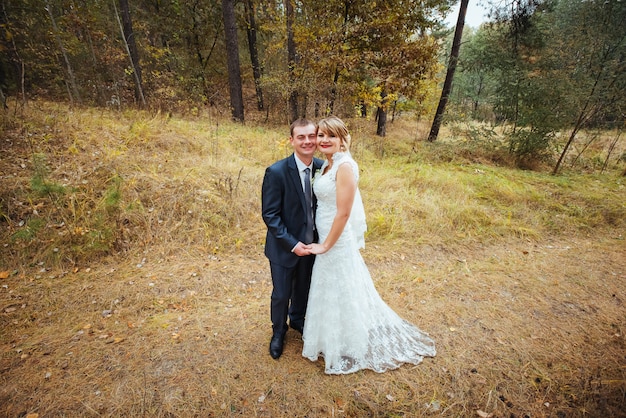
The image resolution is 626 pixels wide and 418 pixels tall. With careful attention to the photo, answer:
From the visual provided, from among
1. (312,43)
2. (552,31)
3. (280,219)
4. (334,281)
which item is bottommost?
(334,281)

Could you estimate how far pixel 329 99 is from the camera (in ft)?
26.7

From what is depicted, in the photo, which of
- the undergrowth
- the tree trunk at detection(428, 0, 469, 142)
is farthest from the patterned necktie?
the tree trunk at detection(428, 0, 469, 142)

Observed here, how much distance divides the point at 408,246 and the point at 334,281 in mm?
2891

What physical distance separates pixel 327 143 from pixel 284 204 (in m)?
0.65

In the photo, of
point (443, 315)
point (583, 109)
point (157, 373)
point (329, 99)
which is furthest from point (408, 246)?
point (583, 109)

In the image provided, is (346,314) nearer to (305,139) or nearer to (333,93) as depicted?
(305,139)

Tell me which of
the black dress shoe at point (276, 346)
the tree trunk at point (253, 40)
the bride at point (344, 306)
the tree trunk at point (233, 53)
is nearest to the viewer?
the bride at point (344, 306)

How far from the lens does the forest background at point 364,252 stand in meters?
2.52

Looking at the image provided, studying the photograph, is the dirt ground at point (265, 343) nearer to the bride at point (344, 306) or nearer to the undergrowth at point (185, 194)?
the bride at point (344, 306)

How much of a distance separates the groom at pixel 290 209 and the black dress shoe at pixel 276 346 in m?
0.27

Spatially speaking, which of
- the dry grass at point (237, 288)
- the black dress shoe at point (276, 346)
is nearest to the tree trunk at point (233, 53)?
the dry grass at point (237, 288)

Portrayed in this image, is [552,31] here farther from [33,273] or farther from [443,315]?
[33,273]

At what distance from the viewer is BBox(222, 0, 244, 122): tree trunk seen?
30.8ft

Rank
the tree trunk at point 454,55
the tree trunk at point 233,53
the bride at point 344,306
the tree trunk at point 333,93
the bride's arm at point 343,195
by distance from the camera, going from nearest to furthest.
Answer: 1. the bride's arm at point 343,195
2. the bride at point 344,306
3. the tree trunk at point 333,93
4. the tree trunk at point 233,53
5. the tree trunk at point 454,55
